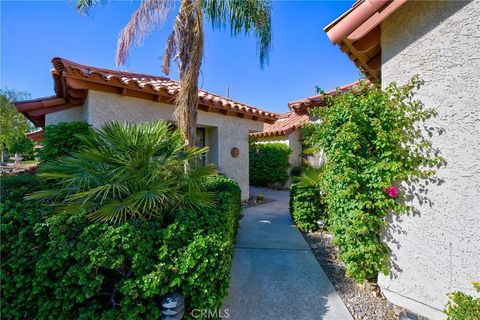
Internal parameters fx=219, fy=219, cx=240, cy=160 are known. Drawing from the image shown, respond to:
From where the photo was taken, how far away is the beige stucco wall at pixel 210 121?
21.2 ft

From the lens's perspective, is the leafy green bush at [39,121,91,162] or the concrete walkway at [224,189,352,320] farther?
the leafy green bush at [39,121,91,162]

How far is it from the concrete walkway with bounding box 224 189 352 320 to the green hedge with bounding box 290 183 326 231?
0.52 m

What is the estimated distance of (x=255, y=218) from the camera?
8.67 meters

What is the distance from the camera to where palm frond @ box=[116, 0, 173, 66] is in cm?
561

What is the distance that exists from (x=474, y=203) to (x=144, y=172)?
5127mm

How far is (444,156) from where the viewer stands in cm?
336

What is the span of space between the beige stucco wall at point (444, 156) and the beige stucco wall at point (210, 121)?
269 inches

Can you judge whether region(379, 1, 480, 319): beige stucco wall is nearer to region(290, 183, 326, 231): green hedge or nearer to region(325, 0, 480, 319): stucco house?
region(325, 0, 480, 319): stucco house

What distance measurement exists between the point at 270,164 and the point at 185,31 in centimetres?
1124

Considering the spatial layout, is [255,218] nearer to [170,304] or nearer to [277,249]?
[277,249]

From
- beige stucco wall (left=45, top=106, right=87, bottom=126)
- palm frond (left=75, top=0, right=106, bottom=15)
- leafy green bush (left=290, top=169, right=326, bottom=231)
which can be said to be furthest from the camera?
beige stucco wall (left=45, top=106, right=87, bottom=126)

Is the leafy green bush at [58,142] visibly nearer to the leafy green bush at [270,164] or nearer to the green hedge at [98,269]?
the green hedge at [98,269]

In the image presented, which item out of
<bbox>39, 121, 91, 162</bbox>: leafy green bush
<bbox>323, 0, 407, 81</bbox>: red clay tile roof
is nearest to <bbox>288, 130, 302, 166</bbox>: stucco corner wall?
<bbox>323, 0, 407, 81</bbox>: red clay tile roof

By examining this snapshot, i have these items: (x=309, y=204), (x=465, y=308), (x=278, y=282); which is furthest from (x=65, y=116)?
(x=465, y=308)
